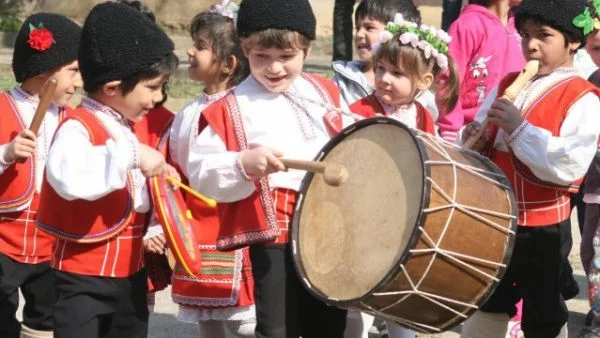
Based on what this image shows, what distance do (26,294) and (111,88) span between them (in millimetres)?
1206

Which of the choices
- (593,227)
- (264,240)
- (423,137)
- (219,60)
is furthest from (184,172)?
(593,227)

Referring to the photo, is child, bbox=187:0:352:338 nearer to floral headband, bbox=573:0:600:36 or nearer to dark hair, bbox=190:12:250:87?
dark hair, bbox=190:12:250:87

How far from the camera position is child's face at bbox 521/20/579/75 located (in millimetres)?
4258

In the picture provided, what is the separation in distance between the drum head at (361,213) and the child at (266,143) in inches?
6.6

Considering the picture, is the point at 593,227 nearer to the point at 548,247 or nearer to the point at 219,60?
the point at 548,247

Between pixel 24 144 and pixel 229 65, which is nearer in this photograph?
pixel 24 144

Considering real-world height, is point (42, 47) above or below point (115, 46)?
below

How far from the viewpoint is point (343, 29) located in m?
12.3

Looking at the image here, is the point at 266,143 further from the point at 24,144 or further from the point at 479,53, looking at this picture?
the point at 479,53

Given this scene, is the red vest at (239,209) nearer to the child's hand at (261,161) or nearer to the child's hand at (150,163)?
the child's hand at (261,161)

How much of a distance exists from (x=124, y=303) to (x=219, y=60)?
1.29 m

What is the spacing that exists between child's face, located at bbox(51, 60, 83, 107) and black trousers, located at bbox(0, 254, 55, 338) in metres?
0.63

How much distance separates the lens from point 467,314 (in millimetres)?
3648

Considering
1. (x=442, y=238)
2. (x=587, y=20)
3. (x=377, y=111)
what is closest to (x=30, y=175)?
(x=377, y=111)
